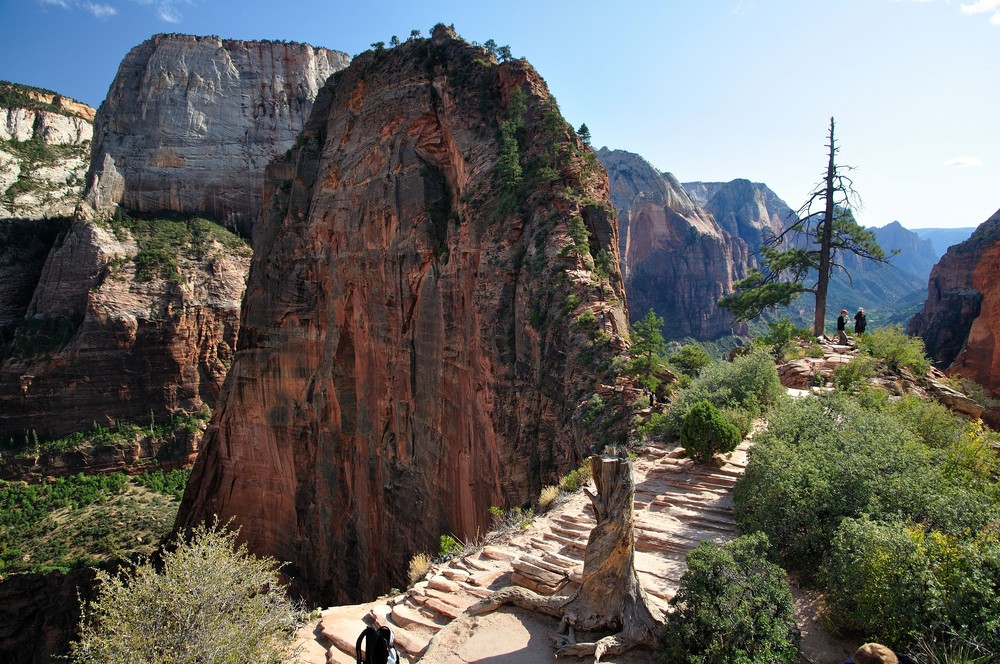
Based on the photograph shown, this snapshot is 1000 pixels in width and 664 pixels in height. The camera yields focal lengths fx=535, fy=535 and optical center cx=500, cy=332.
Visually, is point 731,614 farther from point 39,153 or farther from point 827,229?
point 39,153

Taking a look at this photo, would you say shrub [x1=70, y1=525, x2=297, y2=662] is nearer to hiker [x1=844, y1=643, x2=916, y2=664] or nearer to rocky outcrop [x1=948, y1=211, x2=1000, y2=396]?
hiker [x1=844, y1=643, x2=916, y2=664]

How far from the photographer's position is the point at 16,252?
6375cm

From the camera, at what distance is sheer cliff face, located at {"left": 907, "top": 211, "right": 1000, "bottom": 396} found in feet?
81.5

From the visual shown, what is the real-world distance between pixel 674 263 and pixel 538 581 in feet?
351

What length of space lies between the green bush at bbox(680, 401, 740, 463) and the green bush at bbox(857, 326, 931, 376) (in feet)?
25.4

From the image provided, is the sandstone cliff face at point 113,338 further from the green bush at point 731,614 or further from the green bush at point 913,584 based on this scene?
the green bush at point 913,584

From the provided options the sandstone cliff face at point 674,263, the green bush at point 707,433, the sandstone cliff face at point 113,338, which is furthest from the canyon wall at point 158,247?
the sandstone cliff face at point 674,263

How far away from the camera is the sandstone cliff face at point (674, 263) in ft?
340

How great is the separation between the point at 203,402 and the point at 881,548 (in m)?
66.3

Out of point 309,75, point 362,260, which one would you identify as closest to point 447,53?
point 362,260

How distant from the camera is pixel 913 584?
5.36 metres

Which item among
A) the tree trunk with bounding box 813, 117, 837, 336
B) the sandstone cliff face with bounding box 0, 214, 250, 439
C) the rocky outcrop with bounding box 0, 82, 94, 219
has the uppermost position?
the rocky outcrop with bounding box 0, 82, 94, 219

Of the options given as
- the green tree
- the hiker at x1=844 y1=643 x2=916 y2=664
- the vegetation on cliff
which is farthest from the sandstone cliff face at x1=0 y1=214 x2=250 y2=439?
the hiker at x1=844 y1=643 x2=916 y2=664

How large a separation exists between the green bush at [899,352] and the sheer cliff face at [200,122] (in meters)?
76.0
